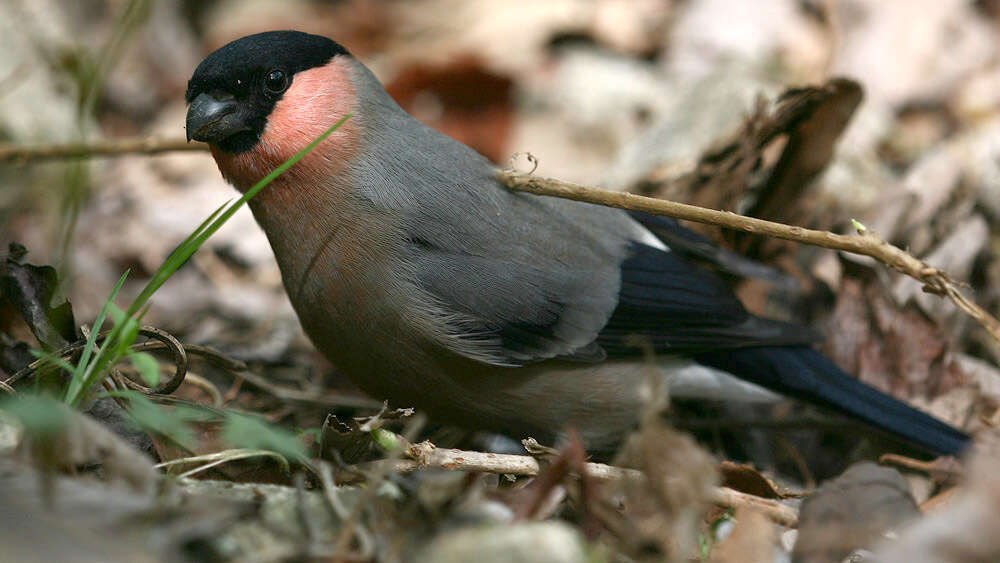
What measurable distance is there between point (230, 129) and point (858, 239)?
2027mm

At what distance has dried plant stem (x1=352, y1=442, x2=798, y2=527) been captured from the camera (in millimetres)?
2559

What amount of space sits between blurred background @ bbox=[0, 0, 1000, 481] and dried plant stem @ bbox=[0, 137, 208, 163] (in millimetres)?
120

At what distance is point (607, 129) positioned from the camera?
6469mm

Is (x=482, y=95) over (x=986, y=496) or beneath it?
over

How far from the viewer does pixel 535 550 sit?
1.86m

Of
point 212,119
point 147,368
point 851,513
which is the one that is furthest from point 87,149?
point 851,513

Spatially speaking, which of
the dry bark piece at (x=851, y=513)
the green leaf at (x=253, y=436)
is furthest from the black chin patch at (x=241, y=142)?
the dry bark piece at (x=851, y=513)

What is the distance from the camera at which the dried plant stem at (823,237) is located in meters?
2.74

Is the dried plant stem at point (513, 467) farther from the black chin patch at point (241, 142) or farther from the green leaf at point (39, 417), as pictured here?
the black chin patch at point (241, 142)

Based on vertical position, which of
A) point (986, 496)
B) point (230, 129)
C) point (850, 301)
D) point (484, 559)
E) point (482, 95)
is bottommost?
point (484, 559)

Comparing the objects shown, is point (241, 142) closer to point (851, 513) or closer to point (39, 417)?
point (39, 417)

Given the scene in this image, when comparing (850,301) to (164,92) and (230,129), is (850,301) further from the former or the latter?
(164,92)

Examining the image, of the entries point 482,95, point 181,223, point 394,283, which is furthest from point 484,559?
point 482,95

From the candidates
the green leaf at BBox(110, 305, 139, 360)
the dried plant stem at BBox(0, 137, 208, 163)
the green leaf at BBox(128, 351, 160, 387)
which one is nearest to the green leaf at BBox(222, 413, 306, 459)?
the green leaf at BBox(128, 351, 160, 387)
